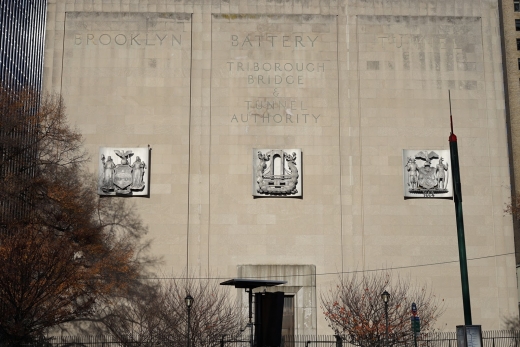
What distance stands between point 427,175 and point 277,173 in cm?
878

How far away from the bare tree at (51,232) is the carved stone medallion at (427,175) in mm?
15664

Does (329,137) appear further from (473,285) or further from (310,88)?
(473,285)

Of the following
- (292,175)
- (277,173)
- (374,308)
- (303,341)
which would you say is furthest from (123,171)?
(374,308)

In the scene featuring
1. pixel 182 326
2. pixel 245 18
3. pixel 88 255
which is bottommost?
pixel 182 326

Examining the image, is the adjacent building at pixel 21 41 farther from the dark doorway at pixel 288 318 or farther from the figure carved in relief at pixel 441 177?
the figure carved in relief at pixel 441 177

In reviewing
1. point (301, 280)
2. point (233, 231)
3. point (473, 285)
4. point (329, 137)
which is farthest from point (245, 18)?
point (473, 285)

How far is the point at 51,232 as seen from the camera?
3931 centimetres

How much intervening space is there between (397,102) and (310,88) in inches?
209

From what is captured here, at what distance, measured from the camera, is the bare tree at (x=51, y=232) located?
111 ft

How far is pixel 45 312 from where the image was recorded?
3481 cm

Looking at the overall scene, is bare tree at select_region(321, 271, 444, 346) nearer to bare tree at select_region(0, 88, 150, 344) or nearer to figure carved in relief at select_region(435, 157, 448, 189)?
figure carved in relief at select_region(435, 157, 448, 189)

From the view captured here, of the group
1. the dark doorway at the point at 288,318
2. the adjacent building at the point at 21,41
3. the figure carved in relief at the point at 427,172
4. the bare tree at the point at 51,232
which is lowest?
the dark doorway at the point at 288,318

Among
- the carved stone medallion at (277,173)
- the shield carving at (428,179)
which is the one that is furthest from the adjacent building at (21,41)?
the shield carving at (428,179)

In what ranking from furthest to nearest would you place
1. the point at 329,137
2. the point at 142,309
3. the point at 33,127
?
the point at 329,137
the point at 142,309
the point at 33,127
